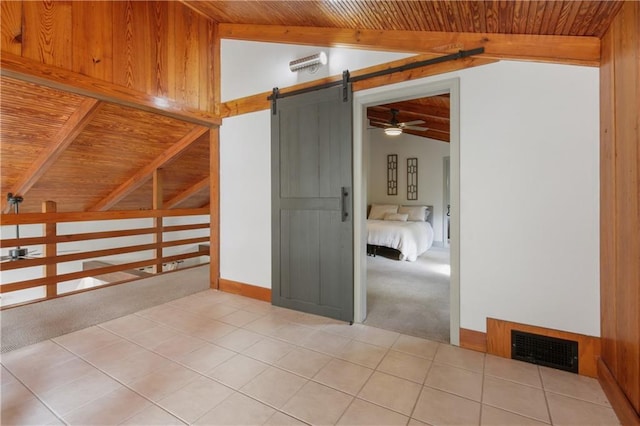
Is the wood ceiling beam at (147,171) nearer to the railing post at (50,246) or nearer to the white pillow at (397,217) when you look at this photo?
the railing post at (50,246)

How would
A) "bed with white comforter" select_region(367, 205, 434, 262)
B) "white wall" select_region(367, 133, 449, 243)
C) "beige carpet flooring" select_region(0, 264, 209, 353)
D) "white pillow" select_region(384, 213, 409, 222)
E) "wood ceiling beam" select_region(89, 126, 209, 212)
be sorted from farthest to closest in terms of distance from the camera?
1. "white wall" select_region(367, 133, 449, 243)
2. "white pillow" select_region(384, 213, 409, 222)
3. "bed with white comforter" select_region(367, 205, 434, 262)
4. "wood ceiling beam" select_region(89, 126, 209, 212)
5. "beige carpet flooring" select_region(0, 264, 209, 353)

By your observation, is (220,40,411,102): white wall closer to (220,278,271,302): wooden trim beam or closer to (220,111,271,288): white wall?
(220,111,271,288): white wall

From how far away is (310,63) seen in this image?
9.23ft

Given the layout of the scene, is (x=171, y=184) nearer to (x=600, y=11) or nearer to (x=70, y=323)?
(x=70, y=323)

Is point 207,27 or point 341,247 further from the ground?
point 207,27

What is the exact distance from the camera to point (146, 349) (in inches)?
87.1

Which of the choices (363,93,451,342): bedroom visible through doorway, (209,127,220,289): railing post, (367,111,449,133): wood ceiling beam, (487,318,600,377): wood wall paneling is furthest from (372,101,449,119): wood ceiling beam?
(487,318,600,377): wood wall paneling

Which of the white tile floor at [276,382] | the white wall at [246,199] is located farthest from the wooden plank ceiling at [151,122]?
the white tile floor at [276,382]

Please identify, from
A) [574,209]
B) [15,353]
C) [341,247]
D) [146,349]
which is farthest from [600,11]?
[15,353]

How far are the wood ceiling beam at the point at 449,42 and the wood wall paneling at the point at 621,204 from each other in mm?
155

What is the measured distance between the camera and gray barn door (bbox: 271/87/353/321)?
2689 millimetres

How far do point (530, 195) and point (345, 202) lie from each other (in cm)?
135

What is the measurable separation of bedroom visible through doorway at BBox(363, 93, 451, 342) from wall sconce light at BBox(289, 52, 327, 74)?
0.81 metres

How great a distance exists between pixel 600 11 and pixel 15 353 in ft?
13.7
